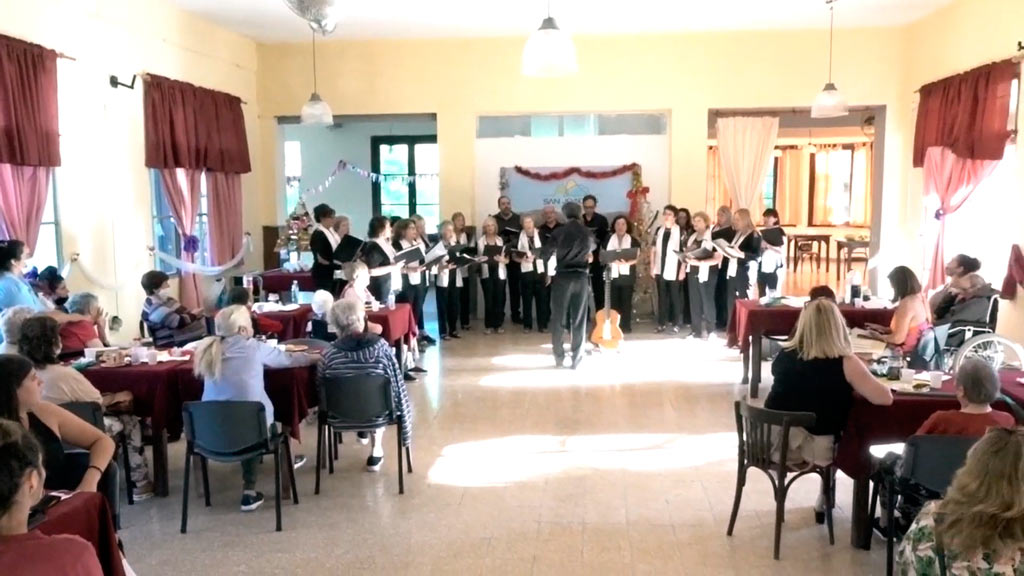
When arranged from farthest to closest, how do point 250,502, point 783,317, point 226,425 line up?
point 783,317
point 250,502
point 226,425

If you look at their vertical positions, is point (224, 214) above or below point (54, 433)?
above

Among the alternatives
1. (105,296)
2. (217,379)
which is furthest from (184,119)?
(217,379)

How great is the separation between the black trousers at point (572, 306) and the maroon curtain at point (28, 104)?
415cm

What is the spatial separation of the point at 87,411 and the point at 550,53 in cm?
307

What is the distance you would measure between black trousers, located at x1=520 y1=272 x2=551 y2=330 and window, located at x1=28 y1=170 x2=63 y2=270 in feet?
15.6

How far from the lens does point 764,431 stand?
3.67 m

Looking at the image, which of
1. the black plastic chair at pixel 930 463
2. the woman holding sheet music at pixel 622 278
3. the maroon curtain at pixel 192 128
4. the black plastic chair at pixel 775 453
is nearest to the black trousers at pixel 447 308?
the woman holding sheet music at pixel 622 278

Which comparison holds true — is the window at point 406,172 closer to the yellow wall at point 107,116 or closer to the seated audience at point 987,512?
the yellow wall at point 107,116

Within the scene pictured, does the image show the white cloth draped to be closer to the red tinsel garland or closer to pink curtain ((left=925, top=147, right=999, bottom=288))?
the red tinsel garland

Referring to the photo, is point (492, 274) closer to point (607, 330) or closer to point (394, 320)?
point (607, 330)

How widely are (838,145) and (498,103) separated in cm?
923

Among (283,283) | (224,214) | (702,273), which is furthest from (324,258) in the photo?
(702,273)

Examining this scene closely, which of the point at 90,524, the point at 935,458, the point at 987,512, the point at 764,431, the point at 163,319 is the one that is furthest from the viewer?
the point at 163,319

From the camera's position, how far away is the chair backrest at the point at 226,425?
392 cm
